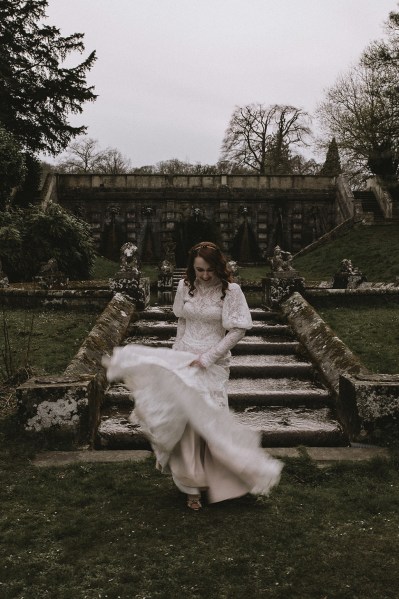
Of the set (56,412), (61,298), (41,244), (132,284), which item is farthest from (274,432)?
(41,244)

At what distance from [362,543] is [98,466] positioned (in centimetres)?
237

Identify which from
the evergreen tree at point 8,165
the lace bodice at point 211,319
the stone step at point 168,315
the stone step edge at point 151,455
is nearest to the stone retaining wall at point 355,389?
the stone step edge at point 151,455

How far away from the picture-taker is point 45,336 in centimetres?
841

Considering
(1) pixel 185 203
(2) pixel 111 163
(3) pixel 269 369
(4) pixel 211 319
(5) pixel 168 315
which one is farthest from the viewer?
(2) pixel 111 163

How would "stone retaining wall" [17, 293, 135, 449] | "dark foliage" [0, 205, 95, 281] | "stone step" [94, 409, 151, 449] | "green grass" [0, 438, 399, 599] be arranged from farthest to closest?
"dark foliage" [0, 205, 95, 281] < "stone step" [94, 409, 151, 449] < "stone retaining wall" [17, 293, 135, 449] < "green grass" [0, 438, 399, 599]

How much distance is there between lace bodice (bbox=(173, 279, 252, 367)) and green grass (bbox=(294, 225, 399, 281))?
1551 centimetres

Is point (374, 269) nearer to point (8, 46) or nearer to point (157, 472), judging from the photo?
point (157, 472)

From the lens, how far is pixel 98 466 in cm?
482

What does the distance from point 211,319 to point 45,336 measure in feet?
15.8

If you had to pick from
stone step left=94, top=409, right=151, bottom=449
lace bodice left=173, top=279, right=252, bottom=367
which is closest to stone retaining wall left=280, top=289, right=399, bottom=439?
lace bodice left=173, top=279, right=252, bottom=367

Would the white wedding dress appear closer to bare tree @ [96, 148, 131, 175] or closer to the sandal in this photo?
the sandal

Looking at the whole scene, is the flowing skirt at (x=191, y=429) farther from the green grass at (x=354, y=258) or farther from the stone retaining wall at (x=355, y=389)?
the green grass at (x=354, y=258)

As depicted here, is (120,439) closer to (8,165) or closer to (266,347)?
(266,347)

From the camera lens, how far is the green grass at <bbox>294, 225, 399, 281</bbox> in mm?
20297
